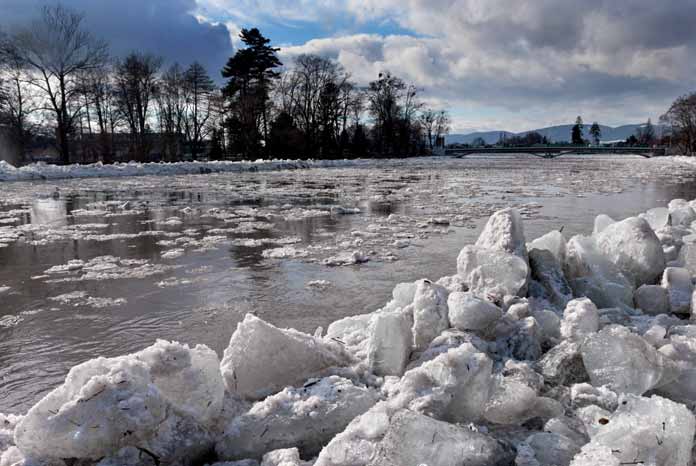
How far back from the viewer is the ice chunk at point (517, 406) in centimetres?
191

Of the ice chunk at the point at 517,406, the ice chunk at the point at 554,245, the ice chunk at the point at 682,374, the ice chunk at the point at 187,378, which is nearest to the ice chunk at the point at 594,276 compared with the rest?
the ice chunk at the point at 554,245

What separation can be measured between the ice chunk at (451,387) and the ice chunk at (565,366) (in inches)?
18.5

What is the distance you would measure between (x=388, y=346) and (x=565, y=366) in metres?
0.81

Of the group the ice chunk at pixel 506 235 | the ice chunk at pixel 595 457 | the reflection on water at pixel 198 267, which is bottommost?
the reflection on water at pixel 198 267

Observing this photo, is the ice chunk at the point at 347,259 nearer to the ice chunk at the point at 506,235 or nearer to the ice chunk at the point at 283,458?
the ice chunk at the point at 506,235

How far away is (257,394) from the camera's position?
2080 millimetres

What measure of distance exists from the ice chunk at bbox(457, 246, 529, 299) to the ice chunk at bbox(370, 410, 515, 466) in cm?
138

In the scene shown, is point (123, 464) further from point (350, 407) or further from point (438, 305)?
point (438, 305)

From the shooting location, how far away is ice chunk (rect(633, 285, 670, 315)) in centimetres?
312

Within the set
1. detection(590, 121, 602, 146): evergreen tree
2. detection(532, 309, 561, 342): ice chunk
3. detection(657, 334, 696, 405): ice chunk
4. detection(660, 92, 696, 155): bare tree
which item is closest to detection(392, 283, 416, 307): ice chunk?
detection(532, 309, 561, 342): ice chunk

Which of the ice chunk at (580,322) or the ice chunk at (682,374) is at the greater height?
the ice chunk at (580,322)

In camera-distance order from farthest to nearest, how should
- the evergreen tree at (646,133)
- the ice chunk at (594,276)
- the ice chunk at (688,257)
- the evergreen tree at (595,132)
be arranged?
the evergreen tree at (595,132)
the evergreen tree at (646,133)
the ice chunk at (688,257)
the ice chunk at (594,276)

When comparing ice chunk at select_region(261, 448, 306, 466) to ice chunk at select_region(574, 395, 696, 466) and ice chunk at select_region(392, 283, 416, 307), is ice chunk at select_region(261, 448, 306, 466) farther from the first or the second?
ice chunk at select_region(392, 283, 416, 307)

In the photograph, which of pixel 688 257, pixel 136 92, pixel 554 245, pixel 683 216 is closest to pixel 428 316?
pixel 554 245
